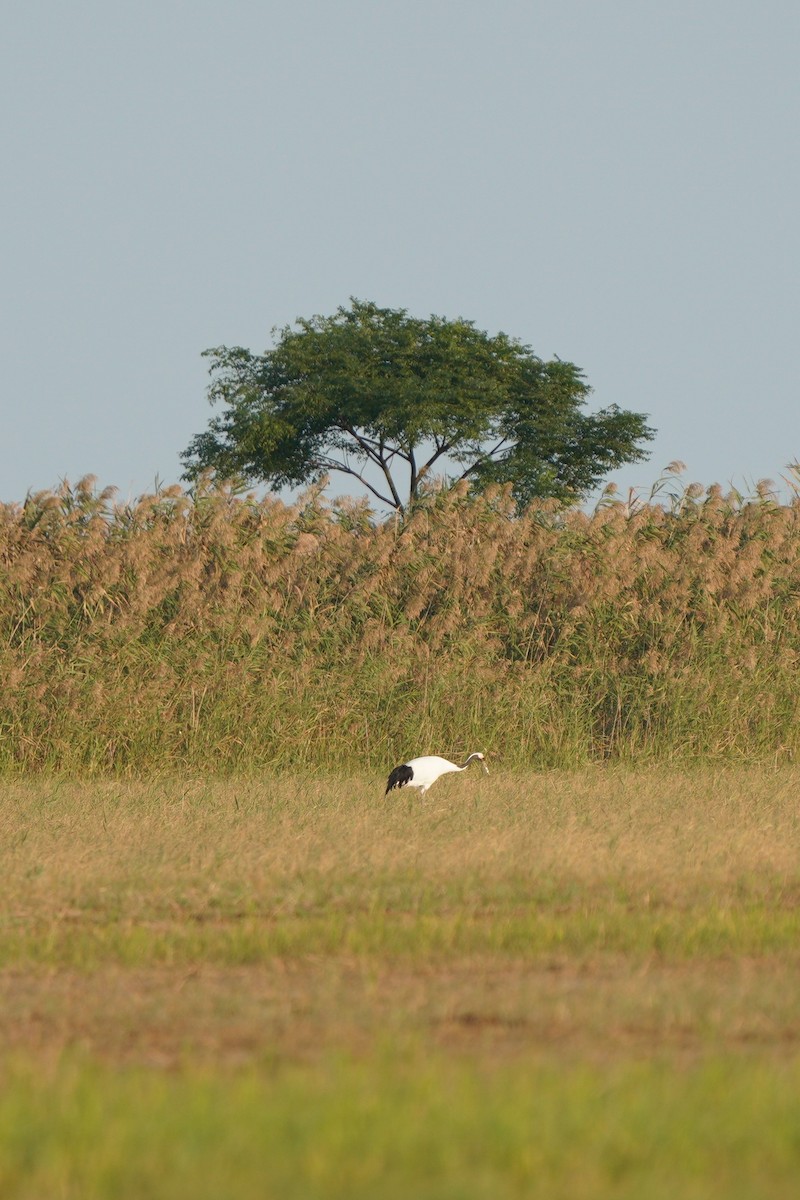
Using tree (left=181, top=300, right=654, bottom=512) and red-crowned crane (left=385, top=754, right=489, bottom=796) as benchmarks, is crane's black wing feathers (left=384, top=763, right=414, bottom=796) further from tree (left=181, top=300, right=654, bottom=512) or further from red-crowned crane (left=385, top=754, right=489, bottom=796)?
tree (left=181, top=300, right=654, bottom=512)

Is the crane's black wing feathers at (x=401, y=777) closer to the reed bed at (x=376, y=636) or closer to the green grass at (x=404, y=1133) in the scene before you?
the reed bed at (x=376, y=636)

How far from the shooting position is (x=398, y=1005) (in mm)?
5379

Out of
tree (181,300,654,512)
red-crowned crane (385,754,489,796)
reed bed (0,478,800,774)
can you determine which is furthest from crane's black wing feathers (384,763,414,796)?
tree (181,300,654,512)

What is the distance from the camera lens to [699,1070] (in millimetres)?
4406

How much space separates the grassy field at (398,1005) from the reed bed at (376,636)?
3.54 meters

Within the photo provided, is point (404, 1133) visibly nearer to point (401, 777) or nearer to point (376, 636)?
point (401, 777)

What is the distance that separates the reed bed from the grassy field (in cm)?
354

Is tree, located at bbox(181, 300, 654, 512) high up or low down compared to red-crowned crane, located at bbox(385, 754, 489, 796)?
up

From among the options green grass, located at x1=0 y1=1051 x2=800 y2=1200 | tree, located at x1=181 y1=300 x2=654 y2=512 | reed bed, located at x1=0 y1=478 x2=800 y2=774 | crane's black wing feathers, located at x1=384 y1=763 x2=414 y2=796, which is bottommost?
green grass, located at x1=0 y1=1051 x2=800 y2=1200

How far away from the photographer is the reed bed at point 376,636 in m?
14.6

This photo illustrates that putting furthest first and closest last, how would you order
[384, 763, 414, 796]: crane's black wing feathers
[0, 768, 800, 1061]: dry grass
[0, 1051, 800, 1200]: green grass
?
[384, 763, 414, 796]: crane's black wing feathers → [0, 768, 800, 1061]: dry grass → [0, 1051, 800, 1200]: green grass

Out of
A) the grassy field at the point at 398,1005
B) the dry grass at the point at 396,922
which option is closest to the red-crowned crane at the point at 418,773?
the dry grass at the point at 396,922

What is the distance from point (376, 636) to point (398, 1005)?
10.2 meters

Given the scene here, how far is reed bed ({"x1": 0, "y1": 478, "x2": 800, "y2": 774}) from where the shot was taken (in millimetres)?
14562
